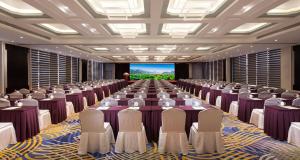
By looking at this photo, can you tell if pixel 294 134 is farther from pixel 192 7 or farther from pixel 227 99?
pixel 227 99

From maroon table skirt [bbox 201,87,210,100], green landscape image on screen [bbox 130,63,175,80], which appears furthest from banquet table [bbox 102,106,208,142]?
green landscape image on screen [bbox 130,63,175,80]

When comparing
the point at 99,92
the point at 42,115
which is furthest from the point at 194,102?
the point at 99,92

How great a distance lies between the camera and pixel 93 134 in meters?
5.01

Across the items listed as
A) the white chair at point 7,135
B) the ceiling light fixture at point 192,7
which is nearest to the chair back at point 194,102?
the ceiling light fixture at point 192,7

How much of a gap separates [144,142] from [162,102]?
5.69 ft

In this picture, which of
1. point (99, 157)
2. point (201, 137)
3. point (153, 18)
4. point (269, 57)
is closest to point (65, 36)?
point (153, 18)

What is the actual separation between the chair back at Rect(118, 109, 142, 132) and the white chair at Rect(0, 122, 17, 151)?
262 centimetres

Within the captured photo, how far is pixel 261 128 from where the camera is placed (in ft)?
23.4

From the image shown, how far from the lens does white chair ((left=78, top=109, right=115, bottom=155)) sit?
492 cm

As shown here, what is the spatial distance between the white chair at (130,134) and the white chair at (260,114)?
3.71 m

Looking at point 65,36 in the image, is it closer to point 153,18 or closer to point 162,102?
point 153,18

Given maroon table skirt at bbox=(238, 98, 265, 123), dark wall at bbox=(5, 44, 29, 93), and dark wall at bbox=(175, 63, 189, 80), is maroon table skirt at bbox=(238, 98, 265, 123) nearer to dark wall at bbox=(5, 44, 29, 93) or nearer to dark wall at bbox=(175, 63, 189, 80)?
dark wall at bbox=(5, 44, 29, 93)

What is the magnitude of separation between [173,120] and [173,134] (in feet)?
0.99

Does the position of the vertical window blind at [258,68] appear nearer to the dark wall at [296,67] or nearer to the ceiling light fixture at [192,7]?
the dark wall at [296,67]
